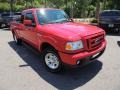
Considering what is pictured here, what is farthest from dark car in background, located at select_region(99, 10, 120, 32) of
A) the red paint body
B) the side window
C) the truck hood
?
the truck hood

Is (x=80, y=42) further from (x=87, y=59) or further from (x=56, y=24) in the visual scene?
(x=56, y=24)

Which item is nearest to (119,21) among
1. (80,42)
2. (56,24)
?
(56,24)

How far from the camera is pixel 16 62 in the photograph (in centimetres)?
752

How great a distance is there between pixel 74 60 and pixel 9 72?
223cm

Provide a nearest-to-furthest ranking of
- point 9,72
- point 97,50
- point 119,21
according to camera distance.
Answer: point 97,50 < point 9,72 < point 119,21

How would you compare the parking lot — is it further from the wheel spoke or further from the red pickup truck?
the red pickup truck

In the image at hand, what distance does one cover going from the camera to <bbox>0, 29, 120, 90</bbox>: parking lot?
5414 millimetres

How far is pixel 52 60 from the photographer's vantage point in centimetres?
623

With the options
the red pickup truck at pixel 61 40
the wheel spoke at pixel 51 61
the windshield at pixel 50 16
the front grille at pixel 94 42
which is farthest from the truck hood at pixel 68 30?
the wheel spoke at pixel 51 61

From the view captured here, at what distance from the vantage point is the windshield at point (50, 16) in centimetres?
694

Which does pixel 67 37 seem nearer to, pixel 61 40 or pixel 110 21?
pixel 61 40

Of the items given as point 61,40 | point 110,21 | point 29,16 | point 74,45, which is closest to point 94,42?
point 74,45

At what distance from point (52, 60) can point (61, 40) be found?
2.92 feet

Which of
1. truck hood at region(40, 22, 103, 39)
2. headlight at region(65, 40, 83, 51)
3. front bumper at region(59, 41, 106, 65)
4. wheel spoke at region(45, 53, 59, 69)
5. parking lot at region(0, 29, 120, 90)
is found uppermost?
truck hood at region(40, 22, 103, 39)
